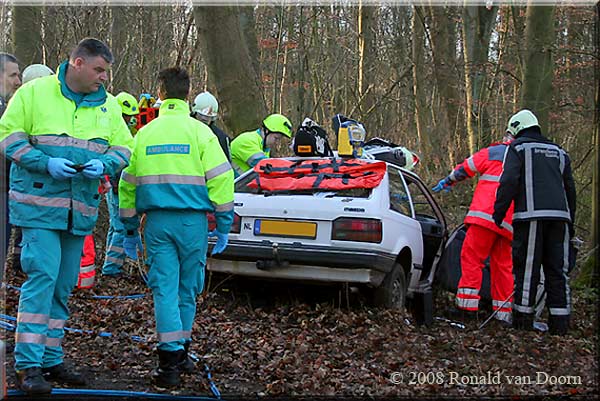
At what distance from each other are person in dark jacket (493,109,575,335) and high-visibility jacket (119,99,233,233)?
134 inches

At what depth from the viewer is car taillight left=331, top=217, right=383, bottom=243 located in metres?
6.35

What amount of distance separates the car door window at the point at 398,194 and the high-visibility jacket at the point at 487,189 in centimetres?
76

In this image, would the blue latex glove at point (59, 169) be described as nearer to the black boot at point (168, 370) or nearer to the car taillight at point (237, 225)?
the black boot at point (168, 370)

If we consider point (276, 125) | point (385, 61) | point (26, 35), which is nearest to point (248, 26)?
point (26, 35)

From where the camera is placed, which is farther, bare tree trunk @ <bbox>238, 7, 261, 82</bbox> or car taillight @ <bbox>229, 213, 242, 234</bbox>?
bare tree trunk @ <bbox>238, 7, 261, 82</bbox>

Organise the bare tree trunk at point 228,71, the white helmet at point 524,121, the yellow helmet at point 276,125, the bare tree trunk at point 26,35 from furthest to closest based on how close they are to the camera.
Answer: the bare tree trunk at point 26,35
the bare tree trunk at point 228,71
the yellow helmet at point 276,125
the white helmet at point 524,121

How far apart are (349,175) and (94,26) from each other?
7.36m

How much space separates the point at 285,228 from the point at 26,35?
24.4ft

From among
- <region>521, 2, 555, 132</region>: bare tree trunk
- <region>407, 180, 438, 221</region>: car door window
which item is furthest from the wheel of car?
<region>521, 2, 555, 132</region>: bare tree trunk

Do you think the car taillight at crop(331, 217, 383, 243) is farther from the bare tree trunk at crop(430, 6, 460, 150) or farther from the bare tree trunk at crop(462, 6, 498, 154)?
the bare tree trunk at crop(430, 6, 460, 150)

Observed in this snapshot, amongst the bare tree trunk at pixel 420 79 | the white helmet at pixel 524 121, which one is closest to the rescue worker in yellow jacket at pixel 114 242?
the white helmet at pixel 524 121

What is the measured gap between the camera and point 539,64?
11742 mm

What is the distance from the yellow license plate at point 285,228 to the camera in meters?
6.46

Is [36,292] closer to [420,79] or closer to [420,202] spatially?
[420,202]
